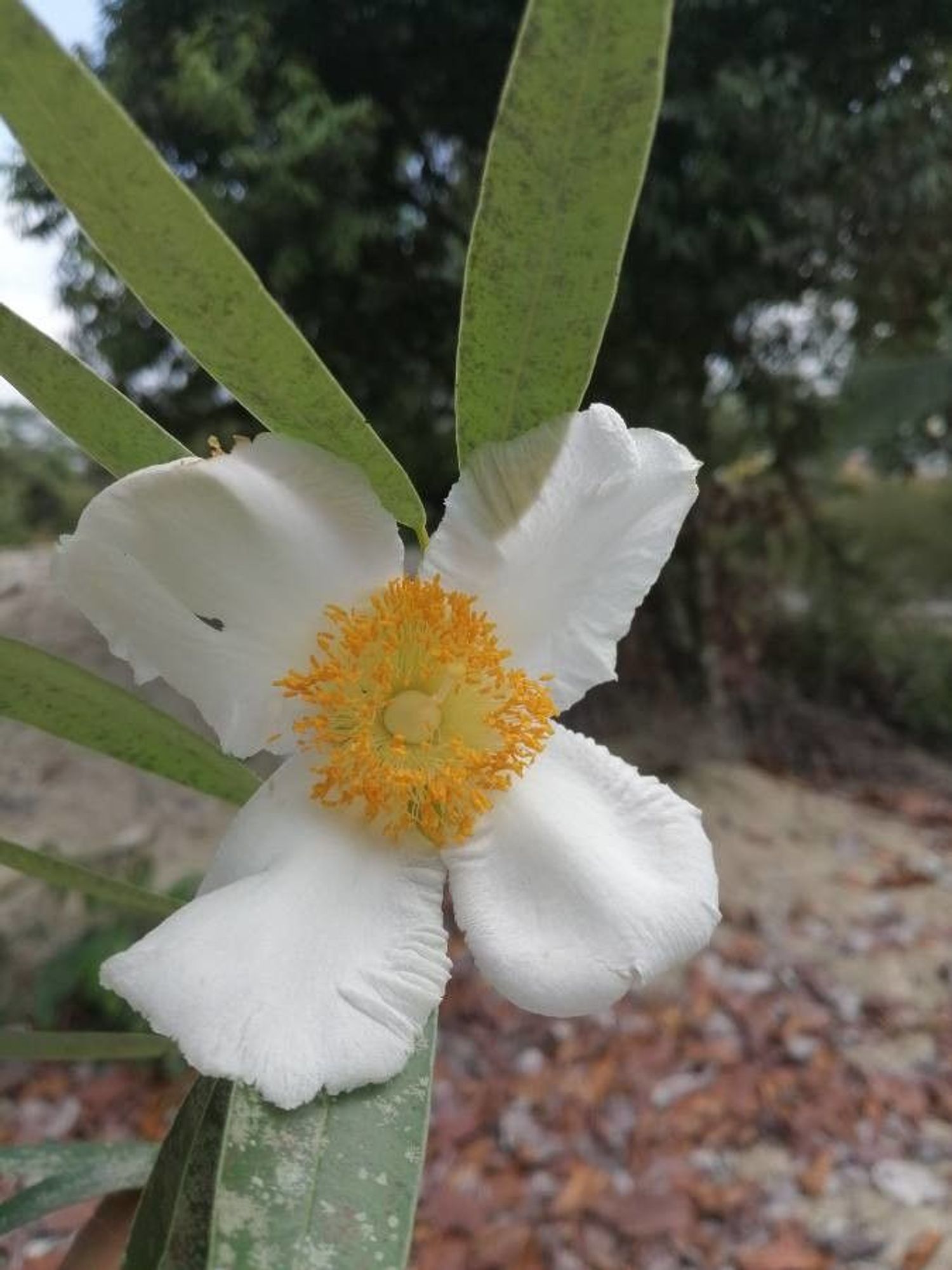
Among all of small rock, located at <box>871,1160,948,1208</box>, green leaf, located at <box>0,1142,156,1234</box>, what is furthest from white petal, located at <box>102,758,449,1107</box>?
small rock, located at <box>871,1160,948,1208</box>

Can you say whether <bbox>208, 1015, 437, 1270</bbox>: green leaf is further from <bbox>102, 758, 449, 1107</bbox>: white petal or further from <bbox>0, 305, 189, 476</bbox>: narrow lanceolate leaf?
<bbox>0, 305, 189, 476</bbox>: narrow lanceolate leaf

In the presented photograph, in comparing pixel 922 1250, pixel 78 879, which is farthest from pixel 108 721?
pixel 922 1250

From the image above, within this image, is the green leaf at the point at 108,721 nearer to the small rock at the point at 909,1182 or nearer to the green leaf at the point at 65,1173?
the green leaf at the point at 65,1173

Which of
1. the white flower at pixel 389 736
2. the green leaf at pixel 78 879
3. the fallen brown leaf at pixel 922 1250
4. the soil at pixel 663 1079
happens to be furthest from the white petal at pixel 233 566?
the fallen brown leaf at pixel 922 1250

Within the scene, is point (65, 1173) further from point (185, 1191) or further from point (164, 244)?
point (164, 244)

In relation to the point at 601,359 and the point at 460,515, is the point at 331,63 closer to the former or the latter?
the point at 601,359
